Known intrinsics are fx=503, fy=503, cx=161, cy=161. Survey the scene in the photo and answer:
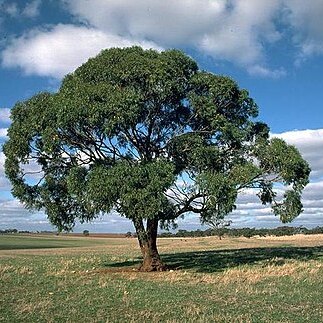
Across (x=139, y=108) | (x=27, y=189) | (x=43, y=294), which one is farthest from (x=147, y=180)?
(x=27, y=189)

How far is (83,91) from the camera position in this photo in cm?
2605

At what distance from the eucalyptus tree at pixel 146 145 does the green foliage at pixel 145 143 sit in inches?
2.4

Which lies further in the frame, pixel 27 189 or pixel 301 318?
pixel 27 189

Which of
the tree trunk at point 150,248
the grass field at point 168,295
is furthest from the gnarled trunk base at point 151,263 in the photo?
the grass field at point 168,295

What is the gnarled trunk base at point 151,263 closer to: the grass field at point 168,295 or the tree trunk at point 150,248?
the tree trunk at point 150,248

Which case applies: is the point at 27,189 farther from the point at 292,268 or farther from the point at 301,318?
the point at 301,318

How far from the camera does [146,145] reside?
29.7 metres

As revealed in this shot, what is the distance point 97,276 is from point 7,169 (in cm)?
842

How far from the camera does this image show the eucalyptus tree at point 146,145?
83.3ft

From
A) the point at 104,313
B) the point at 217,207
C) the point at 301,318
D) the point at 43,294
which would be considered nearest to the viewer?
the point at 301,318

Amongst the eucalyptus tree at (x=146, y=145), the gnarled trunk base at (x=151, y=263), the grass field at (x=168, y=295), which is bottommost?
the grass field at (x=168, y=295)

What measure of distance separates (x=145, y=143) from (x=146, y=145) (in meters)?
0.13

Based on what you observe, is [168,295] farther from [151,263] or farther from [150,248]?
[150,248]

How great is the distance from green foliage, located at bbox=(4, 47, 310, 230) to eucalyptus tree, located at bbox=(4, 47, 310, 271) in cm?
6
